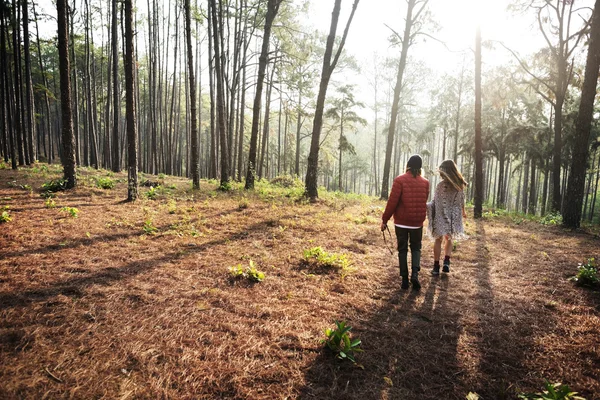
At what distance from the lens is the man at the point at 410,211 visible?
14.8 ft

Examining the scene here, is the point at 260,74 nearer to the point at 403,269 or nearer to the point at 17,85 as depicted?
the point at 403,269

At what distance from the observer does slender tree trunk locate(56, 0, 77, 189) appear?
9.22 meters

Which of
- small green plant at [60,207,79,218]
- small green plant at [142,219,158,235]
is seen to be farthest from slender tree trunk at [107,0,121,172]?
small green plant at [142,219,158,235]

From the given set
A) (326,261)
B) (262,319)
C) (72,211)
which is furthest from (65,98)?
(262,319)

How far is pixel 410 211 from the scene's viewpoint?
4.52 m

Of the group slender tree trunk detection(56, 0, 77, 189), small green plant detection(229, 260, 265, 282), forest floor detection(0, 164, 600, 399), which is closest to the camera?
forest floor detection(0, 164, 600, 399)

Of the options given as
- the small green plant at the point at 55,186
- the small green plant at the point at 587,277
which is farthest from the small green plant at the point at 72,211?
the small green plant at the point at 587,277

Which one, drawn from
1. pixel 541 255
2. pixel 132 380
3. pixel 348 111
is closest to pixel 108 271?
pixel 132 380

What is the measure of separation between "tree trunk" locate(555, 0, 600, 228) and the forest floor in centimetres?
387

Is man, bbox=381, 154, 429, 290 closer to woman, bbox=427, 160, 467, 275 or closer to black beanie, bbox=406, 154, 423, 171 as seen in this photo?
black beanie, bbox=406, 154, 423, 171

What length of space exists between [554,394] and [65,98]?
43.4ft

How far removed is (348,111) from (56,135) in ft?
139

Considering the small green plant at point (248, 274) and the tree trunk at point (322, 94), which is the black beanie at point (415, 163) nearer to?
the small green plant at point (248, 274)

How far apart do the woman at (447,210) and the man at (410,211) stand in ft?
2.69
